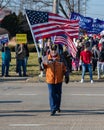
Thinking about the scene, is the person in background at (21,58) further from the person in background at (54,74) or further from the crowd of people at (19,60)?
the person in background at (54,74)

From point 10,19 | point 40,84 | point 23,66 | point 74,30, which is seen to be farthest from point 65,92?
point 10,19

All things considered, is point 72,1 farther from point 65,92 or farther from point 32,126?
point 32,126

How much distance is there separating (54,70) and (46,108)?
167cm

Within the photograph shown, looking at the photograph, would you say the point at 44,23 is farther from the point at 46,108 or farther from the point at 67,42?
the point at 46,108

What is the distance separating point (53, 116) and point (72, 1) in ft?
165

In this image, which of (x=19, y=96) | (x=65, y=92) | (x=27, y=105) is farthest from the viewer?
(x=65, y=92)

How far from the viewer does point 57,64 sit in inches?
527

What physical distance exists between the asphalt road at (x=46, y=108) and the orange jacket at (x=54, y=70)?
88cm

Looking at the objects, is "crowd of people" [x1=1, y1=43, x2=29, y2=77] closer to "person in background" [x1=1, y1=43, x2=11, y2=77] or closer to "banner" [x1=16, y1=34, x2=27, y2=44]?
"person in background" [x1=1, y1=43, x2=11, y2=77]

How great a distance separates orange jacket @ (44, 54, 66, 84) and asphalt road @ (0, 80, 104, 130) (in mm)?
880

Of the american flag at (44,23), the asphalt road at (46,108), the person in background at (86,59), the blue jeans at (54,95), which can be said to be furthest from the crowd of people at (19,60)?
the blue jeans at (54,95)

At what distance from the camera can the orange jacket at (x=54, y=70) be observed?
523 inches

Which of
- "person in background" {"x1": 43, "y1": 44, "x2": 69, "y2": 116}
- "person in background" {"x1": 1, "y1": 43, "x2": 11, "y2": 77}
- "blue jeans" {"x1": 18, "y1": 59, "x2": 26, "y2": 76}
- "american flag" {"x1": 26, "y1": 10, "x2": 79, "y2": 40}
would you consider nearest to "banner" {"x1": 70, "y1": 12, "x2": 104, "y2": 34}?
"blue jeans" {"x1": 18, "y1": 59, "x2": 26, "y2": 76}

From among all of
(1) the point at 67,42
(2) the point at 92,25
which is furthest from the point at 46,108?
(2) the point at 92,25
